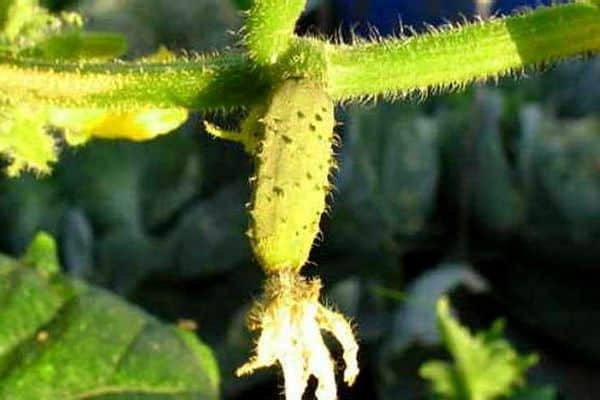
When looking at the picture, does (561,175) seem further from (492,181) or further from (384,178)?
(384,178)

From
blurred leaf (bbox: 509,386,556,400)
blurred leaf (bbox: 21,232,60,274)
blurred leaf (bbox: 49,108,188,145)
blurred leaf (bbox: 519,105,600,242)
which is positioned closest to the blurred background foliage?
blurred leaf (bbox: 519,105,600,242)

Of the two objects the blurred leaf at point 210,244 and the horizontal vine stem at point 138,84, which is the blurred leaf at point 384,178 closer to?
the blurred leaf at point 210,244

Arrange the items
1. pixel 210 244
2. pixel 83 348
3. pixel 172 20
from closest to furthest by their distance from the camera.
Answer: pixel 83 348 → pixel 210 244 → pixel 172 20

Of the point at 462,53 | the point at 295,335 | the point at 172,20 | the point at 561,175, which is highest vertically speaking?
the point at 172,20

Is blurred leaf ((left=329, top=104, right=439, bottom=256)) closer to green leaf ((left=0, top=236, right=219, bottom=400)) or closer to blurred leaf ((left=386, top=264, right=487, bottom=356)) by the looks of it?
blurred leaf ((left=386, top=264, right=487, bottom=356))

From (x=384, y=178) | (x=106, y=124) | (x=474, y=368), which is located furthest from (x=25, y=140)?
(x=384, y=178)

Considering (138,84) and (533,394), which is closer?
(138,84)
